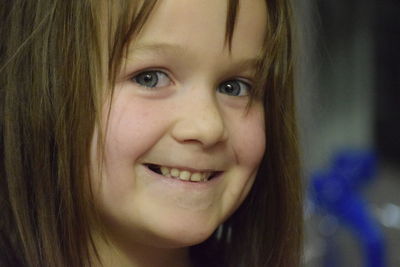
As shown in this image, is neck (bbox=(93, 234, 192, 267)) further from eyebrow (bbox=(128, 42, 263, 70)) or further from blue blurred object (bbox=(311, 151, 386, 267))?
blue blurred object (bbox=(311, 151, 386, 267))

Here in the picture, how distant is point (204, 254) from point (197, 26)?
29cm

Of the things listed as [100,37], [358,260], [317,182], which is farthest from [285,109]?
[358,260]

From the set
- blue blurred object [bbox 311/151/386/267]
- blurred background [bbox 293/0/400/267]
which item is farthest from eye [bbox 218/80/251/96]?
blurred background [bbox 293/0/400/267]

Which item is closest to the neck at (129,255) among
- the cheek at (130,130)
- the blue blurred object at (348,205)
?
the cheek at (130,130)

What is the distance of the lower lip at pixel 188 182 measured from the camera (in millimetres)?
620

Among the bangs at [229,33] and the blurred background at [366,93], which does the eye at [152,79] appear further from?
the blurred background at [366,93]

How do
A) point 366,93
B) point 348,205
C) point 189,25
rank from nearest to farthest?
point 189,25 < point 348,205 < point 366,93

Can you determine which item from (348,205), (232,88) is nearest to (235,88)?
(232,88)

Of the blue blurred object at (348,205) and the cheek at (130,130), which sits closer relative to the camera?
the cheek at (130,130)

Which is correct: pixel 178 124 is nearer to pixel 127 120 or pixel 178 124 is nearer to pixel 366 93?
pixel 127 120

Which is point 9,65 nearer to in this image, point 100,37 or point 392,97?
point 100,37

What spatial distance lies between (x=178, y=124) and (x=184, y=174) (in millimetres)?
49

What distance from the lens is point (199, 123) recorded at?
601mm

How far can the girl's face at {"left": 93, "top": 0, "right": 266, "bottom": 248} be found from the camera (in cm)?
60
